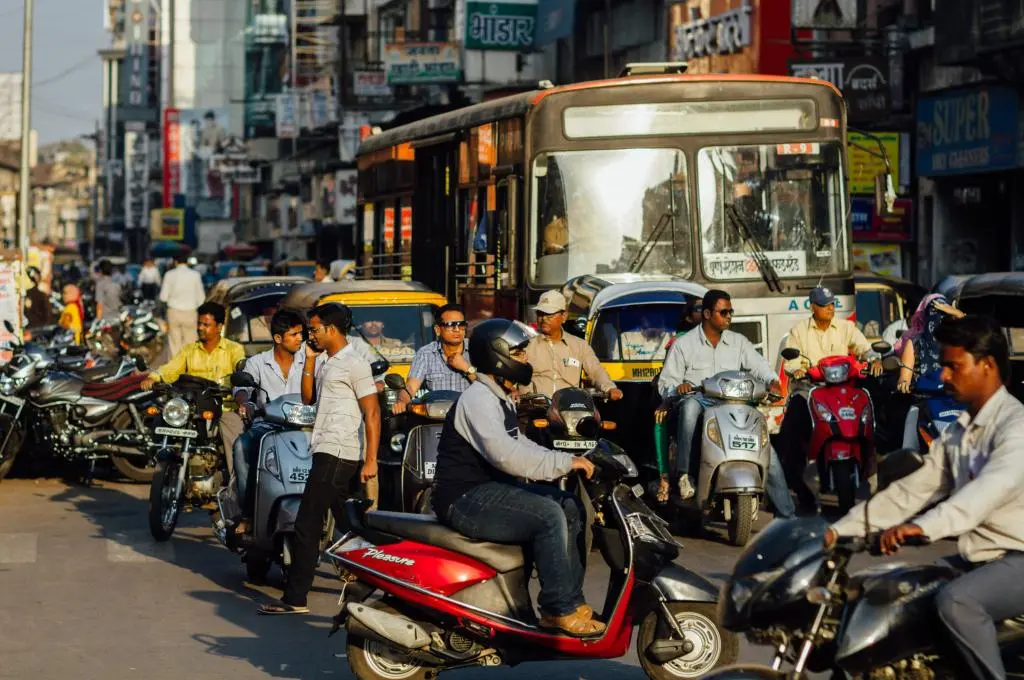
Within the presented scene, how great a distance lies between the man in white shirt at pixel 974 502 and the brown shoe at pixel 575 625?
1.84 meters

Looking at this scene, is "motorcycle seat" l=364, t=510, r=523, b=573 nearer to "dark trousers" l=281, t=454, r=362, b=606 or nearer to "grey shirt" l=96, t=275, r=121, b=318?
"dark trousers" l=281, t=454, r=362, b=606

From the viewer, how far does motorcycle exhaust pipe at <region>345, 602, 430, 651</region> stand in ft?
24.4

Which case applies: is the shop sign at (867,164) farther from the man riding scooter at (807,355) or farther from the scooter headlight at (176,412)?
the scooter headlight at (176,412)

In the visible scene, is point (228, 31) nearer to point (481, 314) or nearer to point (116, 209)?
point (116, 209)

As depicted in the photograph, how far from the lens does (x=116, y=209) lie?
156625 mm

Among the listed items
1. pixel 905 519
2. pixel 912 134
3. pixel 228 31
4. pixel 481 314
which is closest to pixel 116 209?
pixel 228 31

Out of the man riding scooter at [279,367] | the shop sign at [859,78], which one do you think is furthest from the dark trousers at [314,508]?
the shop sign at [859,78]

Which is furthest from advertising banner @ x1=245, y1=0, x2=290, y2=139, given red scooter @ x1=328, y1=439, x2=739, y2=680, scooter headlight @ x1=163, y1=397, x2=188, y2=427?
red scooter @ x1=328, y1=439, x2=739, y2=680

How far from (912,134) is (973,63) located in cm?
398

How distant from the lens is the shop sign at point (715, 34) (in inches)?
1285

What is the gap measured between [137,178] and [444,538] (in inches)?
5264

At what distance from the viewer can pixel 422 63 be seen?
45219 millimetres

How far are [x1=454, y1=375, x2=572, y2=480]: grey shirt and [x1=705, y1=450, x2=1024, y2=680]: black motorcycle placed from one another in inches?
74.6

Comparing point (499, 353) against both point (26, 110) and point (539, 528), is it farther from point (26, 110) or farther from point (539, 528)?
point (26, 110)
